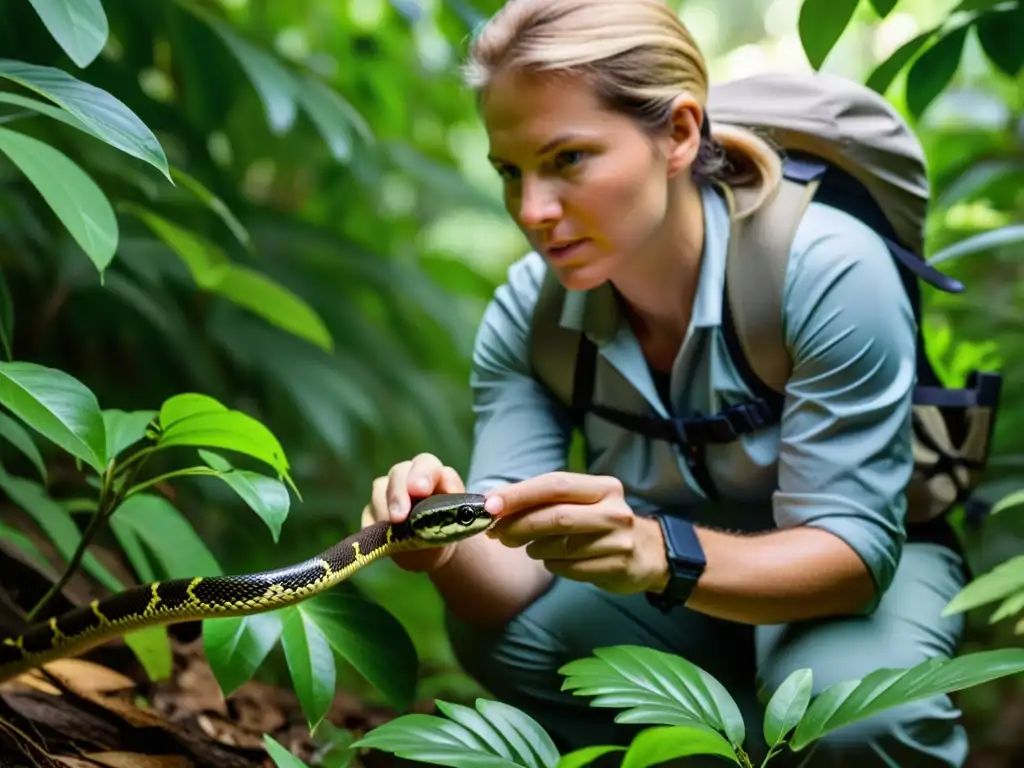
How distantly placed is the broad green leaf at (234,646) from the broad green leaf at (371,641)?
75mm

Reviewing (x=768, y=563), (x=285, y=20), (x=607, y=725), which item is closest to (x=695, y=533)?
(x=768, y=563)

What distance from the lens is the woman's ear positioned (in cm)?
173

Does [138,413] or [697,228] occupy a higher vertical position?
[697,228]

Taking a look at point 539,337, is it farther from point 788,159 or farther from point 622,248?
point 788,159

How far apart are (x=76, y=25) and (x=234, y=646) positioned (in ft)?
2.87

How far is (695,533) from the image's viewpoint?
1.66 metres

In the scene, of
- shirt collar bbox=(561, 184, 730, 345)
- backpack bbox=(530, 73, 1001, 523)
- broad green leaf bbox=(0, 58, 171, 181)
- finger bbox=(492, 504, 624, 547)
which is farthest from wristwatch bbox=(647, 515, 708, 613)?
broad green leaf bbox=(0, 58, 171, 181)

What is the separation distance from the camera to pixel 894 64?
201 cm

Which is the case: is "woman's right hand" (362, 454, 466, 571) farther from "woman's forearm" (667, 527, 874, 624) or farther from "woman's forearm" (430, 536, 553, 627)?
"woman's forearm" (667, 527, 874, 624)

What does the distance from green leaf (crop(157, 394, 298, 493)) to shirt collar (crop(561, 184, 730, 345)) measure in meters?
0.67

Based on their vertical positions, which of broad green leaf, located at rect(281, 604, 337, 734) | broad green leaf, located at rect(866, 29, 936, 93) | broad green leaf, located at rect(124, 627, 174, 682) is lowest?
broad green leaf, located at rect(281, 604, 337, 734)

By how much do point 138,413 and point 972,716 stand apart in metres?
2.64

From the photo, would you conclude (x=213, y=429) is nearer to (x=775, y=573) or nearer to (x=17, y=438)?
(x=17, y=438)

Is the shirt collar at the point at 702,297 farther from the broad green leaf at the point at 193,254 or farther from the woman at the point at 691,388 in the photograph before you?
the broad green leaf at the point at 193,254
